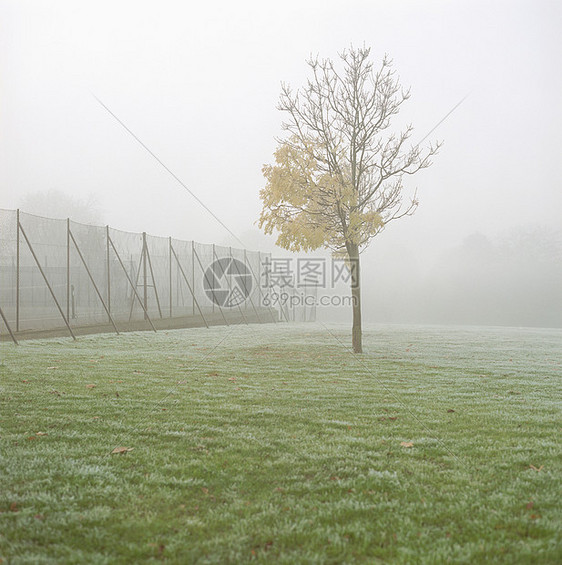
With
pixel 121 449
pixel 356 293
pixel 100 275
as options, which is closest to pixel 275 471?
pixel 121 449

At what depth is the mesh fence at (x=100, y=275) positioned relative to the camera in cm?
1326

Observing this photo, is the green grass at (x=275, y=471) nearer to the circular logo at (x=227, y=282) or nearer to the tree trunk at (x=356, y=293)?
the tree trunk at (x=356, y=293)

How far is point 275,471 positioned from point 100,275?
578 inches

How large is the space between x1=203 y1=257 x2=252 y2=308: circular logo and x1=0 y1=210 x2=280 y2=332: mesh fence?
0.05 meters

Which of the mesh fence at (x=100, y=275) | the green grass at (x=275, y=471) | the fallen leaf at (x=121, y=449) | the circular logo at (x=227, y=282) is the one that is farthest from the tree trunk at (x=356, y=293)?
the circular logo at (x=227, y=282)

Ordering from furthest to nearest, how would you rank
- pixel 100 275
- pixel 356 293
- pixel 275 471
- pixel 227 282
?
pixel 227 282 → pixel 100 275 → pixel 356 293 → pixel 275 471

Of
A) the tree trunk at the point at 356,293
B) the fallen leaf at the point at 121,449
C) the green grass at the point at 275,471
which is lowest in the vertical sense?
the green grass at the point at 275,471

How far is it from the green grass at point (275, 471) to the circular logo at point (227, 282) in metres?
16.7

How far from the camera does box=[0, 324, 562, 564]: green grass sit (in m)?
2.49

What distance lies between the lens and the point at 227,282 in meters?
25.5

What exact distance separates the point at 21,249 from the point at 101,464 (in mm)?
11716

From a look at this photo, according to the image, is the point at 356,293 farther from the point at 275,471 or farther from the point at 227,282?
the point at 227,282

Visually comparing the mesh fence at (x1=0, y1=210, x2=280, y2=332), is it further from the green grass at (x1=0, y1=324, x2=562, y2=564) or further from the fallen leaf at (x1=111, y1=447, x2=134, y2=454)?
the fallen leaf at (x1=111, y1=447, x2=134, y2=454)

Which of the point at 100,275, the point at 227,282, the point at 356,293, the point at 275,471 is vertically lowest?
the point at 275,471
